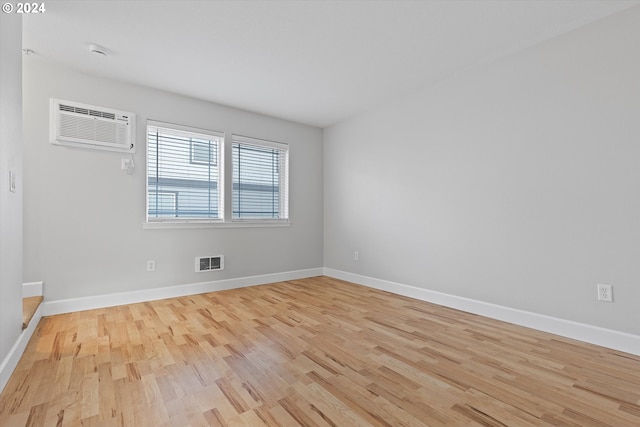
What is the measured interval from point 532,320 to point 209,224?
3.61 m

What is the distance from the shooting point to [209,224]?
384cm

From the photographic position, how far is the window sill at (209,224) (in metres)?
3.44

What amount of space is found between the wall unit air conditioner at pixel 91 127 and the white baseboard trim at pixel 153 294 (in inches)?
62.4

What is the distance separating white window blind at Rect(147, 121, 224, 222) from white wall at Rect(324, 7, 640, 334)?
88.1 inches

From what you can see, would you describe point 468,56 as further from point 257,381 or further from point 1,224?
point 1,224

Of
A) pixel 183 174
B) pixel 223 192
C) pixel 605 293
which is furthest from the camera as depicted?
pixel 223 192

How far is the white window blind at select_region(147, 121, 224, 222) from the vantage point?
350 cm

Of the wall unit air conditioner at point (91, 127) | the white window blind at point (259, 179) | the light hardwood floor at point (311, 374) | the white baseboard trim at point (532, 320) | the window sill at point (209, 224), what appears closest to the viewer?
the light hardwood floor at point (311, 374)

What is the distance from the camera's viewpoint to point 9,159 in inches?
70.6

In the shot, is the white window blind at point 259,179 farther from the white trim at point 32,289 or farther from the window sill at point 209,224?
the white trim at point 32,289

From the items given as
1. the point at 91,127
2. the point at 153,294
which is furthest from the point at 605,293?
the point at 91,127

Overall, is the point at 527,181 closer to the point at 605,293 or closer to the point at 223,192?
the point at 605,293

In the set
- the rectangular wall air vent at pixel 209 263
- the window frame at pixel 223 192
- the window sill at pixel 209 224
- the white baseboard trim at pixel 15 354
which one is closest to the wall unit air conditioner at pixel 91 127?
the window frame at pixel 223 192

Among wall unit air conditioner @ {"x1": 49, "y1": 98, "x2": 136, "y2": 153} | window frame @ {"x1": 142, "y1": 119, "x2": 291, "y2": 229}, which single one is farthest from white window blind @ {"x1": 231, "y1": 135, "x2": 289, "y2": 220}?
wall unit air conditioner @ {"x1": 49, "y1": 98, "x2": 136, "y2": 153}
